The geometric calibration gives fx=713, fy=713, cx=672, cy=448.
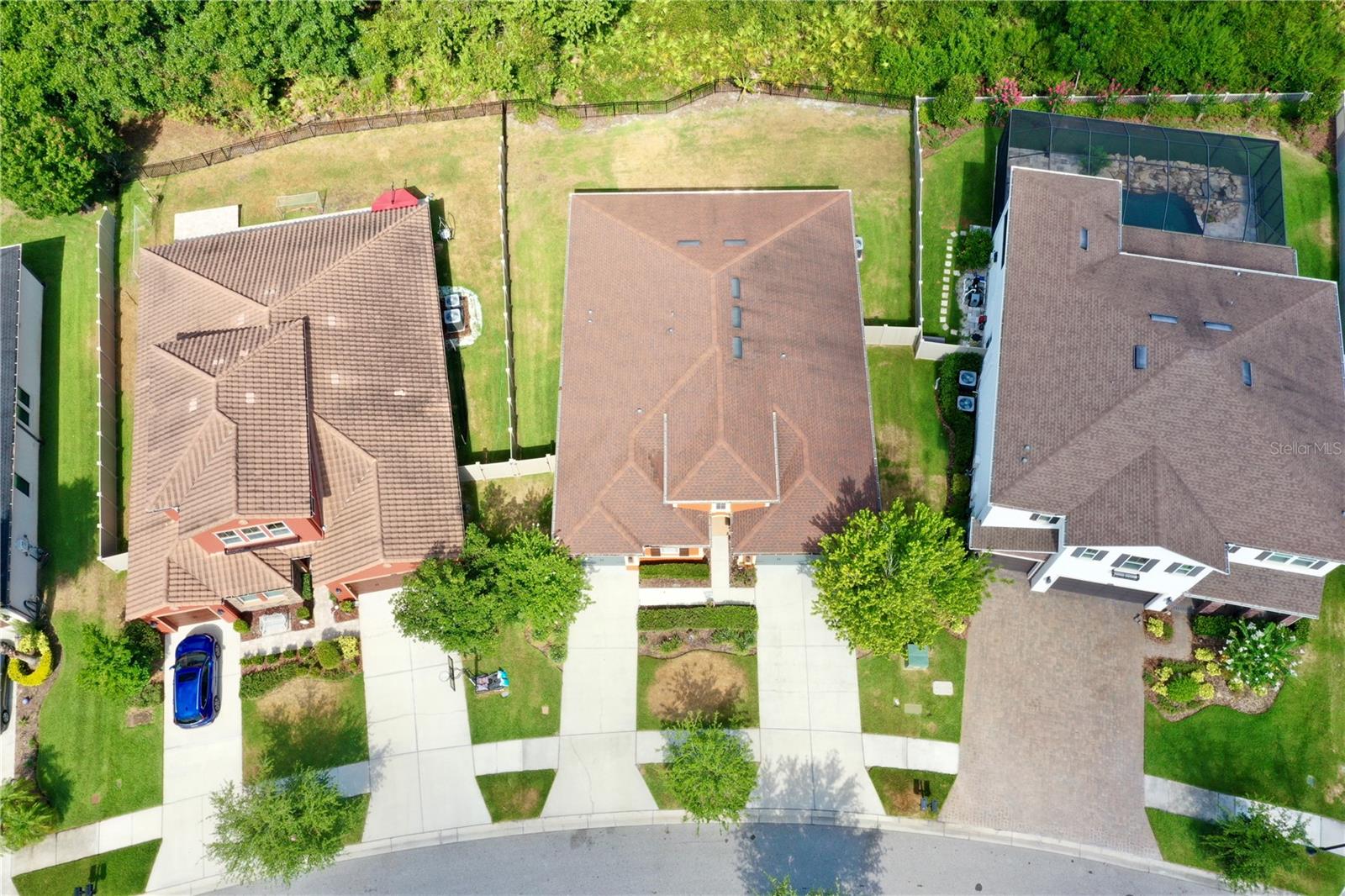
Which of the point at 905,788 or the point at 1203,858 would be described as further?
the point at 905,788

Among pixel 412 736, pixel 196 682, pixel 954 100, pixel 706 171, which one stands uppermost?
pixel 954 100

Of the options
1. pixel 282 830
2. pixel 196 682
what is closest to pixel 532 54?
pixel 196 682

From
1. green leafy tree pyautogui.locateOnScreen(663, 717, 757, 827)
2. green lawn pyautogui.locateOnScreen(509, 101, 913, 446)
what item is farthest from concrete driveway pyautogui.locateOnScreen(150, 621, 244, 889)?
green lawn pyautogui.locateOnScreen(509, 101, 913, 446)

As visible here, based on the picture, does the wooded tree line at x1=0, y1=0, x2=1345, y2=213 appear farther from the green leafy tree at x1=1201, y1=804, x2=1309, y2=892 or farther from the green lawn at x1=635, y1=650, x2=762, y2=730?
the green leafy tree at x1=1201, y1=804, x2=1309, y2=892

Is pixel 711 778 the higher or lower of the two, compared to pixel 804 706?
lower

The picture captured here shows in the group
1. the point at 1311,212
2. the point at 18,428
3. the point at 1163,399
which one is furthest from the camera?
the point at 1311,212

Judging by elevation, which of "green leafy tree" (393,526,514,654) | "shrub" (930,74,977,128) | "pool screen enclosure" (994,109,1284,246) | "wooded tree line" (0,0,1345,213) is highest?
"wooded tree line" (0,0,1345,213)

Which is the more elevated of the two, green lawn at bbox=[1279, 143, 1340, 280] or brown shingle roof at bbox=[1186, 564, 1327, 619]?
green lawn at bbox=[1279, 143, 1340, 280]

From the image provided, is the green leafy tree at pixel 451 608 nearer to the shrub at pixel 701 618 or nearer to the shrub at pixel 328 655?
the shrub at pixel 328 655

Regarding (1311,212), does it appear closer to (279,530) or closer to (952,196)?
(952,196)
